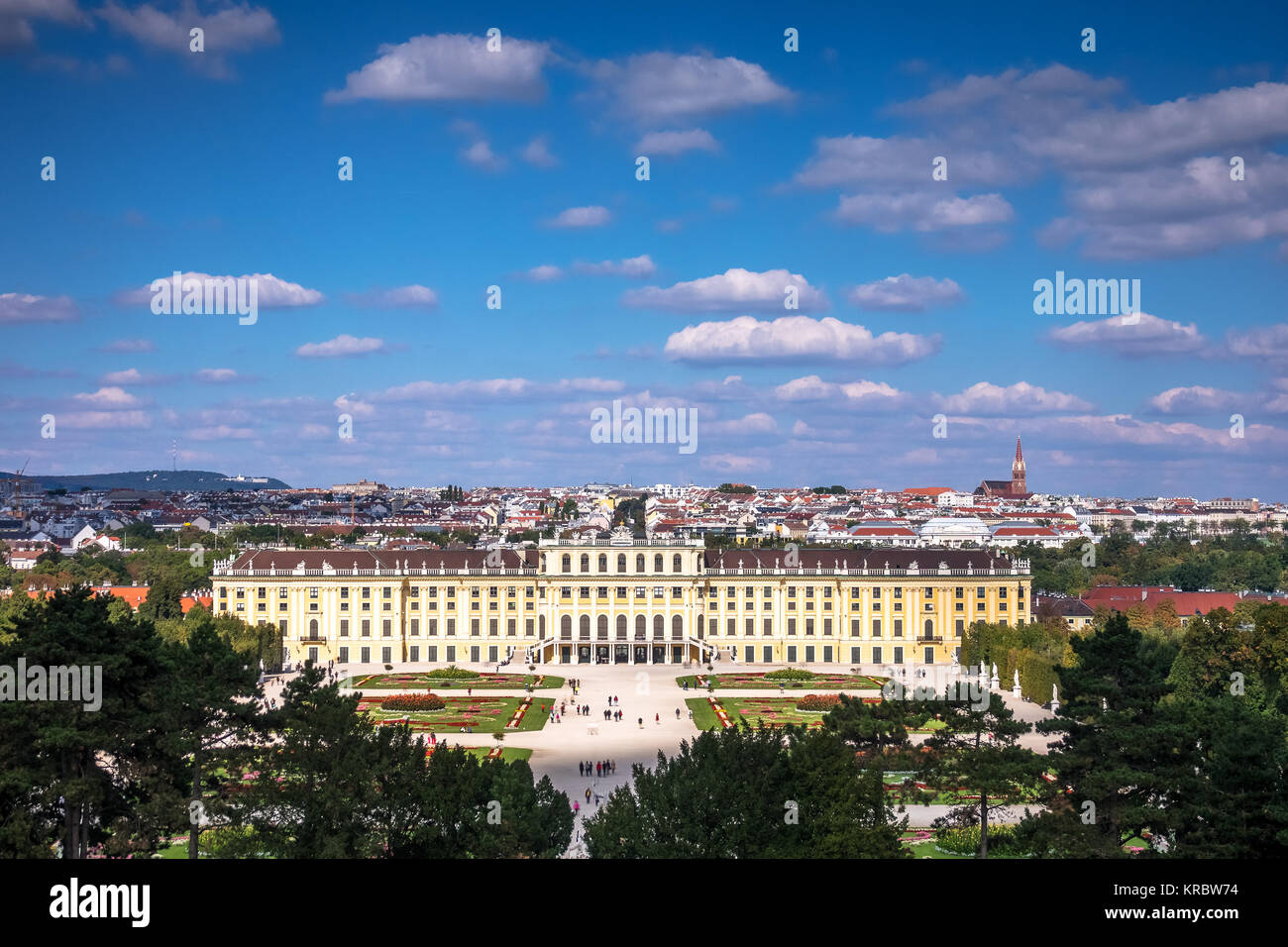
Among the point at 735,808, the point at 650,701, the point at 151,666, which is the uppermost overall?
the point at 151,666

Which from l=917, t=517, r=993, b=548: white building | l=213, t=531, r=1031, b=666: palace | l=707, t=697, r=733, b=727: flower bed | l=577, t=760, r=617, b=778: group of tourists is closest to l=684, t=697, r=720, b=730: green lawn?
l=707, t=697, r=733, b=727: flower bed

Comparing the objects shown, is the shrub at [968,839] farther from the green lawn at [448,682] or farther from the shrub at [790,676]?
the green lawn at [448,682]

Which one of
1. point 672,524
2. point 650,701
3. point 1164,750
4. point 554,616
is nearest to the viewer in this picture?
point 1164,750

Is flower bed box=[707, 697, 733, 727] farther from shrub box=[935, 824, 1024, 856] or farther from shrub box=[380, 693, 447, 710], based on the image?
A: shrub box=[935, 824, 1024, 856]

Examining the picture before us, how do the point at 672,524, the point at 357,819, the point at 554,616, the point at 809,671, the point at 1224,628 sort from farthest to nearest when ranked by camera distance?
1. the point at 672,524
2. the point at 554,616
3. the point at 809,671
4. the point at 1224,628
5. the point at 357,819

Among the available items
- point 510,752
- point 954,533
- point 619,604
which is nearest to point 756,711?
point 510,752
